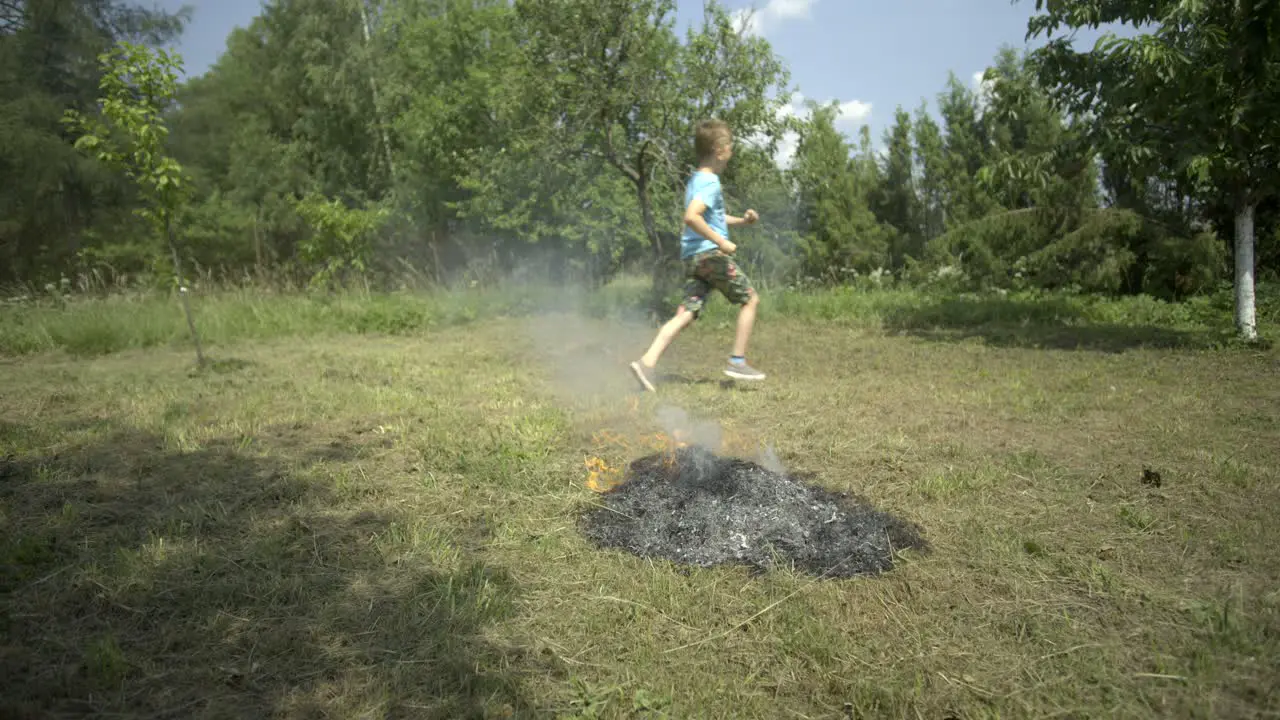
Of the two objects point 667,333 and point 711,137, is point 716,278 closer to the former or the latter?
point 667,333

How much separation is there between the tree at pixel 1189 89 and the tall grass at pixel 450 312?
1.70 m

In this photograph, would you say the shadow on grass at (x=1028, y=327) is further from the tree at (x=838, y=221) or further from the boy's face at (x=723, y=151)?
the boy's face at (x=723, y=151)

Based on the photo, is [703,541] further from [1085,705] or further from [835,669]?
[1085,705]

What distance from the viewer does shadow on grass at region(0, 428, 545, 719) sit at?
81.1 inches

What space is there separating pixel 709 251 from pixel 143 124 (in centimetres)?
526

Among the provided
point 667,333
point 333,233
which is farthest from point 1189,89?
point 333,233

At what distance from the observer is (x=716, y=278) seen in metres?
5.75

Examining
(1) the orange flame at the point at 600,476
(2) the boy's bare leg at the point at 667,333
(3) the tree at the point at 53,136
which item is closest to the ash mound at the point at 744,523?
(1) the orange flame at the point at 600,476

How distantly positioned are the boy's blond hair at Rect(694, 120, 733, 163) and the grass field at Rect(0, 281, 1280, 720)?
1.88 meters

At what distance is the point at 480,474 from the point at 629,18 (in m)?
7.62

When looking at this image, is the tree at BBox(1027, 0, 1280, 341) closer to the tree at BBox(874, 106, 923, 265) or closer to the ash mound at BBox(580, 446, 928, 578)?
the ash mound at BBox(580, 446, 928, 578)

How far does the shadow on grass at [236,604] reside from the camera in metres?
2.06

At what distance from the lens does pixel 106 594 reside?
8.47ft

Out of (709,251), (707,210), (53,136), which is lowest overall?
(709,251)
